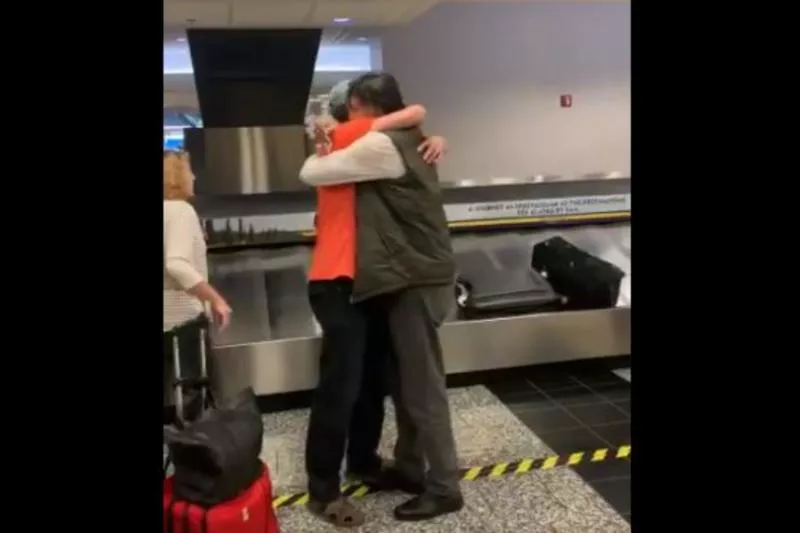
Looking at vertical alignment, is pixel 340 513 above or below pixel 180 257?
below

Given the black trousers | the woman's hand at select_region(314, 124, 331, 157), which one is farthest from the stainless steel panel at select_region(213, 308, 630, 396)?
the woman's hand at select_region(314, 124, 331, 157)

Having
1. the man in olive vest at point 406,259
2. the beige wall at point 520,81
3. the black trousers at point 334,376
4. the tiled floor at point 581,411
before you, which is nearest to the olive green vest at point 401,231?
the man in olive vest at point 406,259

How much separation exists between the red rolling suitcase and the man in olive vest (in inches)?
28.4

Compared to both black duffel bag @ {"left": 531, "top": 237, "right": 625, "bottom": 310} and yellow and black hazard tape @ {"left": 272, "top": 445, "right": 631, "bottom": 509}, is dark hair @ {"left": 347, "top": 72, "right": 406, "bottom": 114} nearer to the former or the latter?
yellow and black hazard tape @ {"left": 272, "top": 445, "right": 631, "bottom": 509}

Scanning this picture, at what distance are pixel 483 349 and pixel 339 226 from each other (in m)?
2.41

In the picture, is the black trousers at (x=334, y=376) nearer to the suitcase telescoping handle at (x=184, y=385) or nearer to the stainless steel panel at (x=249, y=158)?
the suitcase telescoping handle at (x=184, y=385)

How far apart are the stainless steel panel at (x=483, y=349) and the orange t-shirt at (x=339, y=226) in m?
1.76

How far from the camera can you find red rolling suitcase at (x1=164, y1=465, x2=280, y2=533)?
265 cm

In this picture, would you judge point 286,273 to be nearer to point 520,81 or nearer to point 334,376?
point 520,81

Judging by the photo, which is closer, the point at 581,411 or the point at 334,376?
the point at 334,376

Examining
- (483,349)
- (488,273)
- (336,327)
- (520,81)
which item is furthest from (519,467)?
(520,81)

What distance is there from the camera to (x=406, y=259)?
3260mm
